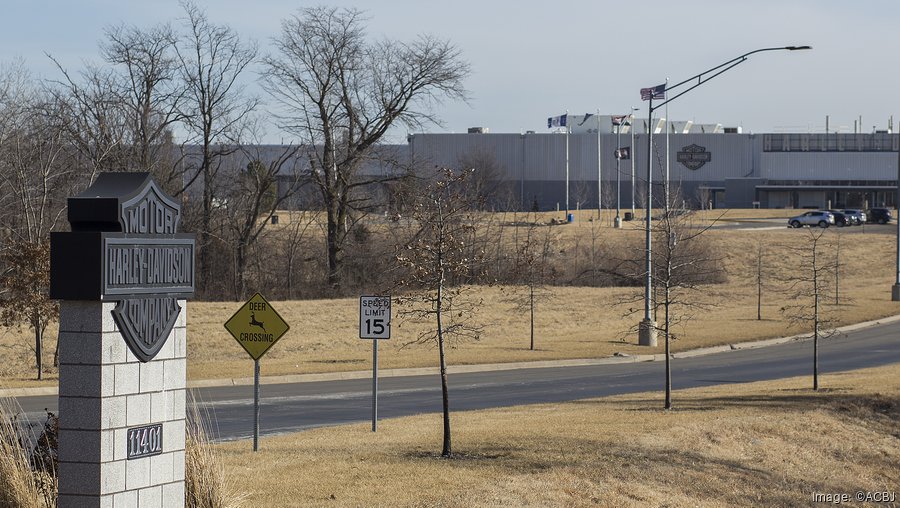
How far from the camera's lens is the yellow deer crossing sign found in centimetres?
1534

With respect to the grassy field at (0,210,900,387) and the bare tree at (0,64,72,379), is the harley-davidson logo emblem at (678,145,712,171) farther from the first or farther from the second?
the bare tree at (0,64,72,379)

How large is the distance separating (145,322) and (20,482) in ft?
6.87

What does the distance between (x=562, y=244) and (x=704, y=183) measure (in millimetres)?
47521

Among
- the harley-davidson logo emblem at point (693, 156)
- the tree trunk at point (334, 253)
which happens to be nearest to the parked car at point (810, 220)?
the harley-davidson logo emblem at point (693, 156)

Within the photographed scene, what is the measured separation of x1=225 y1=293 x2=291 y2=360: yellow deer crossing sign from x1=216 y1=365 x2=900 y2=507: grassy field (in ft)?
4.81

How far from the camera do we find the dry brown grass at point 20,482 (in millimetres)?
9219

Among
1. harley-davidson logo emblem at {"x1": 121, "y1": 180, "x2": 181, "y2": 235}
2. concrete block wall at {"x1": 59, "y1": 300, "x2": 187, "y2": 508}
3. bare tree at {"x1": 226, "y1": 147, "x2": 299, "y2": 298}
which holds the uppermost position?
bare tree at {"x1": 226, "y1": 147, "x2": 299, "y2": 298}

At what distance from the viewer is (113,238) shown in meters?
8.12

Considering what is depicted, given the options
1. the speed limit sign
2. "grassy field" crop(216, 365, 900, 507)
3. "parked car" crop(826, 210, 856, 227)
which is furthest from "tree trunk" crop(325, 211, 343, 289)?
"parked car" crop(826, 210, 856, 227)

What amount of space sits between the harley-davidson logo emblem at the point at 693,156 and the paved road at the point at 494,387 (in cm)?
7349

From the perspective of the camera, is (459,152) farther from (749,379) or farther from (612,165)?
(749,379)

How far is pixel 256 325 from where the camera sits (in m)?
15.5

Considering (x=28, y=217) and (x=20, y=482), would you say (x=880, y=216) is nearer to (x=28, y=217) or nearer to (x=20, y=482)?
(x=28, y=217)

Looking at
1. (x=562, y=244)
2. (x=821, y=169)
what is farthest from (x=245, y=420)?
(x=821, y=169)
